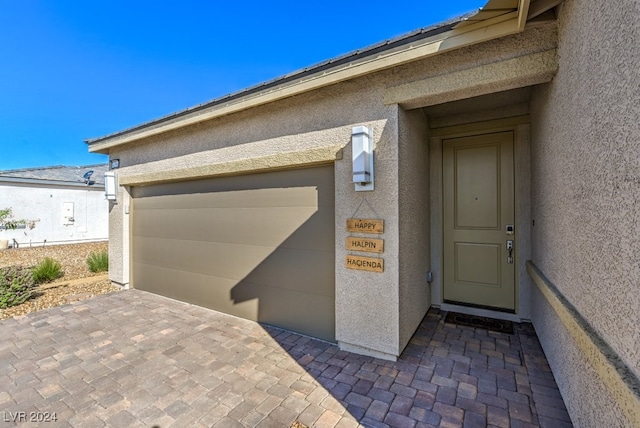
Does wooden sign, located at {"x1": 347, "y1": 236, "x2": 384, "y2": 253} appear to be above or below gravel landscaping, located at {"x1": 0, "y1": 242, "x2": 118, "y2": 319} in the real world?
above

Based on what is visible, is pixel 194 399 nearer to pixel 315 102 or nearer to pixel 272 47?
pixel 315 102

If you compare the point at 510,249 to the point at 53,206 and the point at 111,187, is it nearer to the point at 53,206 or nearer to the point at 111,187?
the point at 111,187

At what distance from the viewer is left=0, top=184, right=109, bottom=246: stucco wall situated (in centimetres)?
1625

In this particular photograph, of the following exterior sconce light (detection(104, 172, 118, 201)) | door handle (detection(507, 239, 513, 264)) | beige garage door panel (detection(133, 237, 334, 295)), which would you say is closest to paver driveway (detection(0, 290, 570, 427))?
beige garage door panel (detection(133, 237, 334, 295))

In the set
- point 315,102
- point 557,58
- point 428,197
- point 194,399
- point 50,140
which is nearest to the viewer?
point 557,58

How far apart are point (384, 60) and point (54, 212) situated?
2298 cm

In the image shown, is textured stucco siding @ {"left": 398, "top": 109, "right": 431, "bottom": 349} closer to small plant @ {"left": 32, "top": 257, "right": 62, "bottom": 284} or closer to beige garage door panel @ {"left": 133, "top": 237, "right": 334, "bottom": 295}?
beige garage door panel @ {"left": 133, "top": 237, "right": 334, "bottom": 295}

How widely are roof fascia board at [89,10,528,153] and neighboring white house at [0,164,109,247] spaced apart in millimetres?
15727

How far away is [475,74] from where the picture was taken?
3172 mm

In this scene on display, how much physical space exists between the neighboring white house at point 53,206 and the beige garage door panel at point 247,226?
1273 cm

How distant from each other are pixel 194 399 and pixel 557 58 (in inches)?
206

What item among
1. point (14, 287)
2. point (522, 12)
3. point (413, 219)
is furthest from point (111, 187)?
point (522, 12)

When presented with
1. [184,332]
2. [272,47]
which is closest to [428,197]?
[184,332]

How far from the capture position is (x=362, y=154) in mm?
3566
